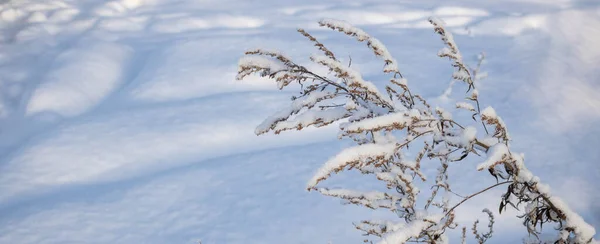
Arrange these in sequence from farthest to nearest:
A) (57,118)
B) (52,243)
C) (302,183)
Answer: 1. (57,118)
2. (302,183)
3. (52,243)

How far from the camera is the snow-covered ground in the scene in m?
3.51

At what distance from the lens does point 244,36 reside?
25.0ft

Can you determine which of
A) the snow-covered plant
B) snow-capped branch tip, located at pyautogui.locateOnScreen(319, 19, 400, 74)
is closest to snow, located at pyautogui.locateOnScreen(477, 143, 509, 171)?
the snow-covered plant

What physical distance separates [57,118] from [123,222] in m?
2.37

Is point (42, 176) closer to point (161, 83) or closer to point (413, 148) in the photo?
point (161, 83)

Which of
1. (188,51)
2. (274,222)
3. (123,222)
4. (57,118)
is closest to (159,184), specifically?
(123,222)

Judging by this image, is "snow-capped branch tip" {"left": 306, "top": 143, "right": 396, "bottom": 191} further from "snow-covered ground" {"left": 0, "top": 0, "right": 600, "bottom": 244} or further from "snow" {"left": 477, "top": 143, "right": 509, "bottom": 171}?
"snow-covered ground" {"left": 0, "top": 0, "right": 600, "bottom": 244}

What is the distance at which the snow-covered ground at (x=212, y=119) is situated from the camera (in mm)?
3510

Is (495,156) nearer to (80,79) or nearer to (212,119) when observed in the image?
(212,119)

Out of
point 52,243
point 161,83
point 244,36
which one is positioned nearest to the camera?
point 52,243

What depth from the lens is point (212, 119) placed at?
5.05 meters

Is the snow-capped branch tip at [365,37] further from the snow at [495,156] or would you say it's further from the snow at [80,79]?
the snow at [80,79]

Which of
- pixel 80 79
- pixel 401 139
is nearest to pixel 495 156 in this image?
pixel 401 139

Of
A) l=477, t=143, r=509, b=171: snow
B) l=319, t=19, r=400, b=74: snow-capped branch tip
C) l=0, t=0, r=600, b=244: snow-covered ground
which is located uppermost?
l=0, t=0, r=600, b=244: snow-covered ground
